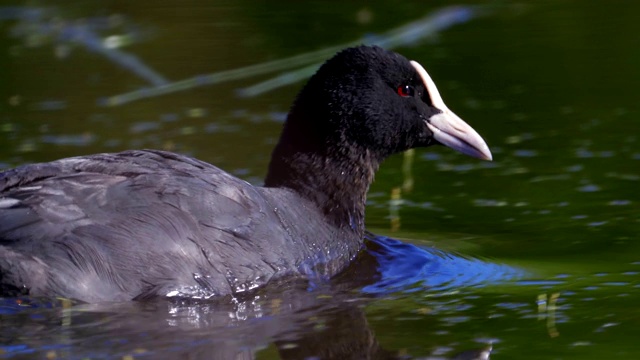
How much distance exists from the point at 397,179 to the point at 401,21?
11.0ft

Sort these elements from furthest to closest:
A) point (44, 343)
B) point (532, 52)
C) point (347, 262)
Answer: point (532, 52), point (347, 262), point (44, 343)

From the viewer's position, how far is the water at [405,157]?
509cm

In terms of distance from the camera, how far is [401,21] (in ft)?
35.4

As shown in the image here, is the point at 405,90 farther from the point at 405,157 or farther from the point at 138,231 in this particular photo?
the point at 138,231

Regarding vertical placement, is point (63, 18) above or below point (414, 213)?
above

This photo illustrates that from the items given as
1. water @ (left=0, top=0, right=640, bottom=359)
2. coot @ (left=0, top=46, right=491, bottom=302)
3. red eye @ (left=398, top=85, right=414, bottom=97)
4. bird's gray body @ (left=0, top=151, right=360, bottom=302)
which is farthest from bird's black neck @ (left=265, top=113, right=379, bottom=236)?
bird's gray body @ (left=0, top=151, right=360, bottom=302)

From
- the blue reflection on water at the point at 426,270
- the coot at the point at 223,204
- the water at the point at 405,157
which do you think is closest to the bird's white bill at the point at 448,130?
the coot at the point at 223,204

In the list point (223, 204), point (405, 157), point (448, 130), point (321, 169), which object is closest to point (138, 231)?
point (223, 204)

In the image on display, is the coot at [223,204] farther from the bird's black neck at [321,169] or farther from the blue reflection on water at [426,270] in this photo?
the blue reflection on water at [426,270]

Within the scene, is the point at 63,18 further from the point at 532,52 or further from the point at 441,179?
the point at 441,179

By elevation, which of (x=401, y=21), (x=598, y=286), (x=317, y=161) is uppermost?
(x=401, y=21)

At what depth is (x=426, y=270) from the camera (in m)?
6.21

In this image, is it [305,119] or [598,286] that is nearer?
[598,286]

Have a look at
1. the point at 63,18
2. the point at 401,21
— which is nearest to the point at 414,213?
the point at 401,21
